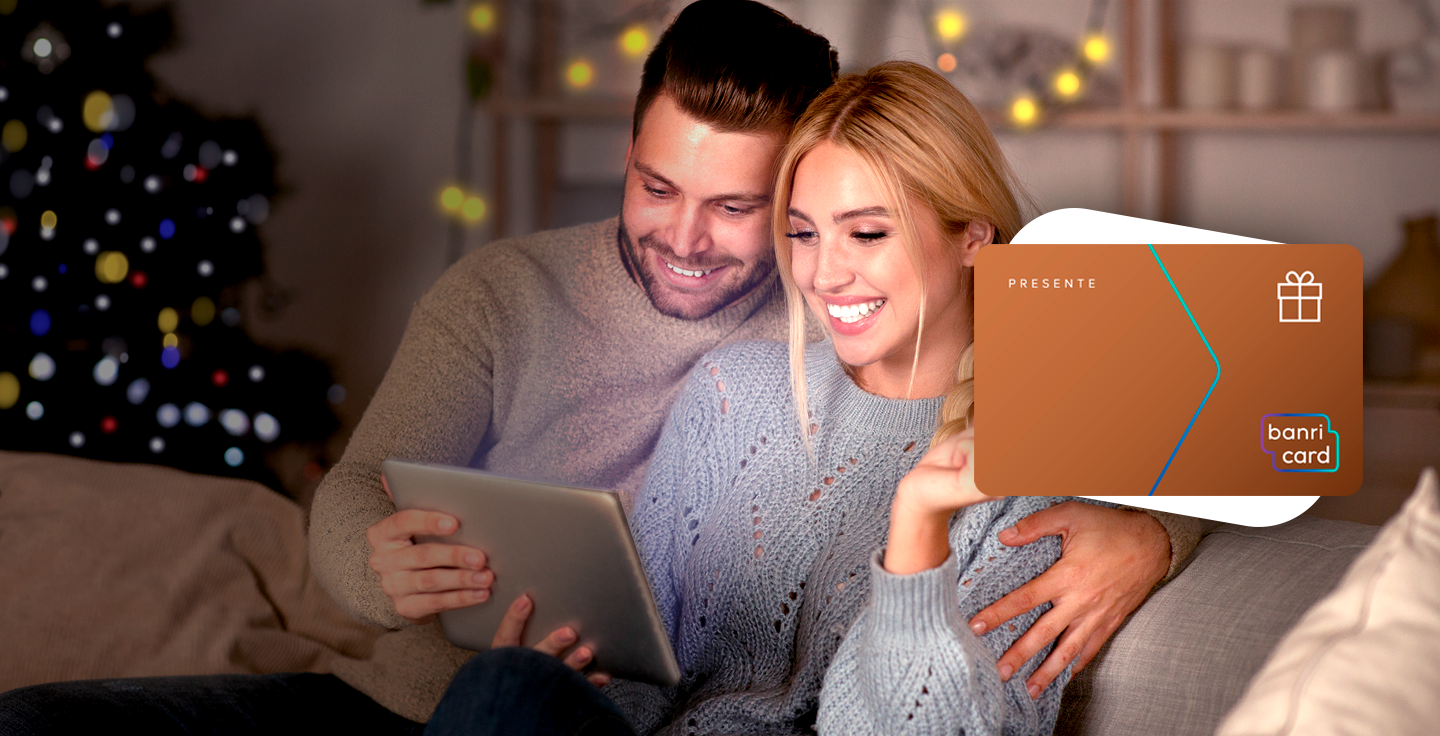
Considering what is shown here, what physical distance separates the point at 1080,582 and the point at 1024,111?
2.11 ft

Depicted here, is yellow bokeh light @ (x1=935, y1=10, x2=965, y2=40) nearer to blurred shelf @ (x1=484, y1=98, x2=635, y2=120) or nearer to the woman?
the woman

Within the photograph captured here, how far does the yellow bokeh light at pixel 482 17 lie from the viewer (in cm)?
132

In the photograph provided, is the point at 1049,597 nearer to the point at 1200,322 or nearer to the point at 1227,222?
the point at 1200,322

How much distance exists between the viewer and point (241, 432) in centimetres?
169

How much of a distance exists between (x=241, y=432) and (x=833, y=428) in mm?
1220

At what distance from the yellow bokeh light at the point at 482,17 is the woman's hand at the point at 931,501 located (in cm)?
98

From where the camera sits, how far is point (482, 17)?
1332 millimetres

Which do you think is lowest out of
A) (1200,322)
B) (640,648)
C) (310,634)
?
(310,634)

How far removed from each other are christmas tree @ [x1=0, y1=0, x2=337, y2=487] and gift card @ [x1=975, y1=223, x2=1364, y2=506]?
52.9 inches

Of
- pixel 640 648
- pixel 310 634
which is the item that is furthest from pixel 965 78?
pixel 310 634

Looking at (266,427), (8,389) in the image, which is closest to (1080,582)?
(266,427)

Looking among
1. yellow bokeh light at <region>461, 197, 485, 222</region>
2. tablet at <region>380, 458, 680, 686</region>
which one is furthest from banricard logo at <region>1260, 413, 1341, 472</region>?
yellow bokeh light at <region>461, 197, 485, 222</region>

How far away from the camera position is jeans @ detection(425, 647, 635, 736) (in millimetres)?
700

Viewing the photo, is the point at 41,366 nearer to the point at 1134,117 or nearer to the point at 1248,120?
the point at 1134,117
